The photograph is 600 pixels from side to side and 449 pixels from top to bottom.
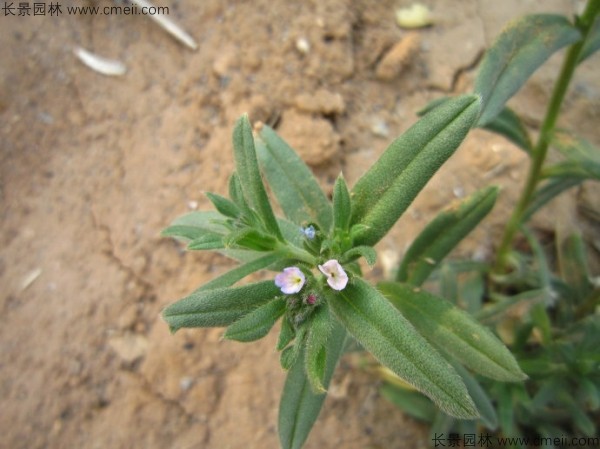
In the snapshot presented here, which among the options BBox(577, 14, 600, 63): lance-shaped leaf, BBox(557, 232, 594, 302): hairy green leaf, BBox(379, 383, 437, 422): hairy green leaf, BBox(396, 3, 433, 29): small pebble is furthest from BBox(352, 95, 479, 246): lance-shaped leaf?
BBox(396, 3, 433, 29): small pebble

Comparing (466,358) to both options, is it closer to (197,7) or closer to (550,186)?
(550,186)

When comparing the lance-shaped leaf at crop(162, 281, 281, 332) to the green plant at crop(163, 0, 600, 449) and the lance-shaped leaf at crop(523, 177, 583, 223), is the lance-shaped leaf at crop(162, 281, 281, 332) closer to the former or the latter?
the green plant at crop(163, 0, 600, 449)

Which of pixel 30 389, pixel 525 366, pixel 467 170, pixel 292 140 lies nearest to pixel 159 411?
pixel 30 389

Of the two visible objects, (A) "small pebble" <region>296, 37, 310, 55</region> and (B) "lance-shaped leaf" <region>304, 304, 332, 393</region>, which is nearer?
(B) "lance-shaped leaf" <region>304, 304, 332, 393</region>

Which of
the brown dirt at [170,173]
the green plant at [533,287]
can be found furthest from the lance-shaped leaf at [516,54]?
the brown dirt at [170,173]

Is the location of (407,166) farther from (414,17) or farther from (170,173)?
(414,17)

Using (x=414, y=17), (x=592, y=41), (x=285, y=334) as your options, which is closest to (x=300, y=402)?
(x=285, y=334)
